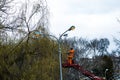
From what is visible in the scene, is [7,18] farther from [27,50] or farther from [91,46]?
[91,46]

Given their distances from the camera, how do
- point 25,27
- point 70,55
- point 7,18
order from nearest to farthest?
point 7,18, point 25,27, point 70,55

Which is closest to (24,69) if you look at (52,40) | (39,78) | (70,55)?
(39,78)

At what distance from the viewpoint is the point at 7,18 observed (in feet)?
96.3

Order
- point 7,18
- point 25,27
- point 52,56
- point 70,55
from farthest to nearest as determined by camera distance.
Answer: point 70,55, point 52,56, point 25,27, point 7,18

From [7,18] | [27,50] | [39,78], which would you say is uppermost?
[7,18]

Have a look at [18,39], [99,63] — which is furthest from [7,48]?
[99,63]

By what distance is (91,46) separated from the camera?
294ft

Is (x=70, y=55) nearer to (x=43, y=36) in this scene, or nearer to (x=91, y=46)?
(x=43, y=36)

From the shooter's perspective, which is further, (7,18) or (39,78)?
(39,78)

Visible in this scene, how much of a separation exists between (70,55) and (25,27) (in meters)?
6.59

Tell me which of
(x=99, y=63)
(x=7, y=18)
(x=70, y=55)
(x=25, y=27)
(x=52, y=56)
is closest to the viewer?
(x=7, y=18)

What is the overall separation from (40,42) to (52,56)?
2.34 metres

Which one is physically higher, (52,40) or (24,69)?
(52,40)

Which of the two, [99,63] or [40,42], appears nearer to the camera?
[40,42]
